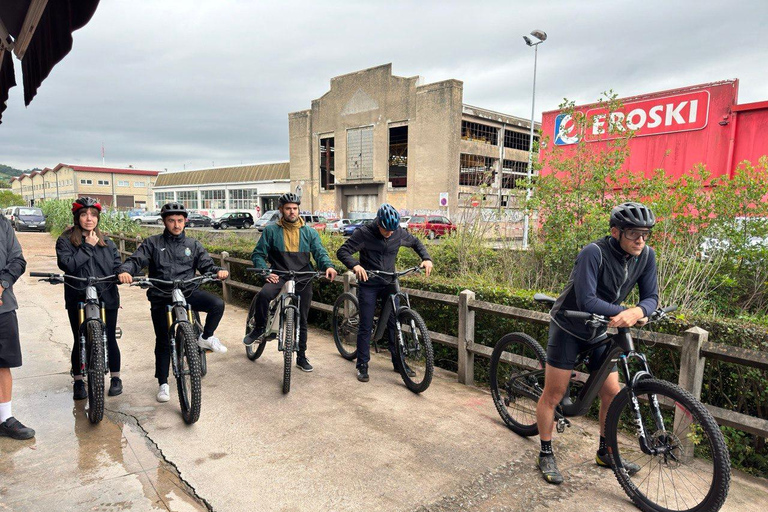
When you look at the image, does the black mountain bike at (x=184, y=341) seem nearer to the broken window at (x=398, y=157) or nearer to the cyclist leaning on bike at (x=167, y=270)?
the cyclist leaning on bike at (x=167, y=270)

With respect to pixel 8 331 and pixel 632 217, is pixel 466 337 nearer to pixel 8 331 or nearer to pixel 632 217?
pixel 632 217

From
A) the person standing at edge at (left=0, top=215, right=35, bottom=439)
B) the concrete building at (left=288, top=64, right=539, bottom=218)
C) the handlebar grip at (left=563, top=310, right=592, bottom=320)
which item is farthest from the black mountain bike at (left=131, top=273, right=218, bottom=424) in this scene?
the concrete building at (left=288, top=64, right=539, bottom=218)

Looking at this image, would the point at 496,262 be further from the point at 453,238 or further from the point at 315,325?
the point at 315,325

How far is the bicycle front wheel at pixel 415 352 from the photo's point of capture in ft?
14.8

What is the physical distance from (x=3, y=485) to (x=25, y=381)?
93.7 inches

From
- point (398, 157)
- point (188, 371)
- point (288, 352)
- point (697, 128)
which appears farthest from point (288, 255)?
point (398, 157)

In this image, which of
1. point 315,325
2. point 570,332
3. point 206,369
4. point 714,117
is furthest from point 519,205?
point 714,117

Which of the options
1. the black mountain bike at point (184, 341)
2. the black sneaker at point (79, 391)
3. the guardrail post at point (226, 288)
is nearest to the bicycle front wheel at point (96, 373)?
the black mountain bike at point (184, 341)

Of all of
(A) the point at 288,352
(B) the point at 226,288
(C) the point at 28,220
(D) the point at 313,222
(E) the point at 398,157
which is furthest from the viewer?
(E) the point at 398,157

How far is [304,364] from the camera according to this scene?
5.33 m

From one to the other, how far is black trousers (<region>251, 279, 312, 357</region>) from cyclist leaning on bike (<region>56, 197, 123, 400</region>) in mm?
1416

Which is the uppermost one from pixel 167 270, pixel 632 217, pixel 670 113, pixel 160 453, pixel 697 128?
pixel 670 113

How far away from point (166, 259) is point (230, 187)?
196 ft

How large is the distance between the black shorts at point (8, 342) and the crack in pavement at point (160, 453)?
94 centimetres
